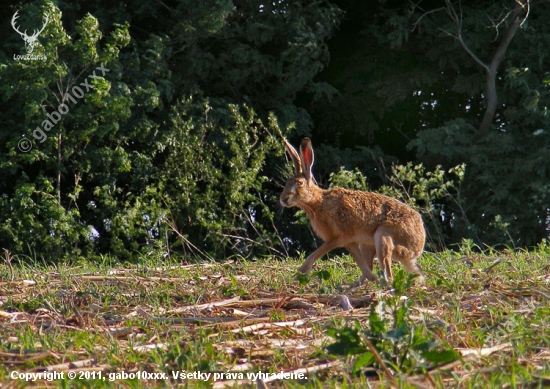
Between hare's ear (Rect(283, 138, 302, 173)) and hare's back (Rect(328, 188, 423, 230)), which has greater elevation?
hare's ear (Rect(283, 138, 302, 173))

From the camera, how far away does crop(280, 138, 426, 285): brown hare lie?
635 centimetres

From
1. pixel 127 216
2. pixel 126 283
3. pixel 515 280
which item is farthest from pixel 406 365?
pixel 127 216

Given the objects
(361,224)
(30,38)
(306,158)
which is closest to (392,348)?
(361,224)

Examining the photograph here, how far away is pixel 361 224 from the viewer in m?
6.57

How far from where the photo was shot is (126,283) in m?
6.41

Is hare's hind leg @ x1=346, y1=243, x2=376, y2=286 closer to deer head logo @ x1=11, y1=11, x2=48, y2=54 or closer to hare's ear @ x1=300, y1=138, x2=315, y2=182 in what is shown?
hare's ear @ x1=300, y1=138, x2=315, y2=182

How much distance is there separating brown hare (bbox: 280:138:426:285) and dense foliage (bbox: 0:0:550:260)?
17.7 ft

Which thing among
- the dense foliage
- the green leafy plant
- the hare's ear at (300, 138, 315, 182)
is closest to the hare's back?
the hare's ear at (300, 138, 315, 182)

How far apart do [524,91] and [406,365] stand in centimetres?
1206

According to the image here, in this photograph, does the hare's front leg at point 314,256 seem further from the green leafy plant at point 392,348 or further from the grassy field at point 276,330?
the green leafy plant at point 392,348

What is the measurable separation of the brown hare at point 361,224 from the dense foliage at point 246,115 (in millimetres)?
5396

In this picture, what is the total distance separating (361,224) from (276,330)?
90.8 inches

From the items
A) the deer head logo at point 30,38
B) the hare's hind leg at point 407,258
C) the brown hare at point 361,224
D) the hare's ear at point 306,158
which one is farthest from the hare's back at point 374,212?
the deer head logo at point 30,38

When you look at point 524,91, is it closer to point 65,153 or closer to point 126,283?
point 65,153
